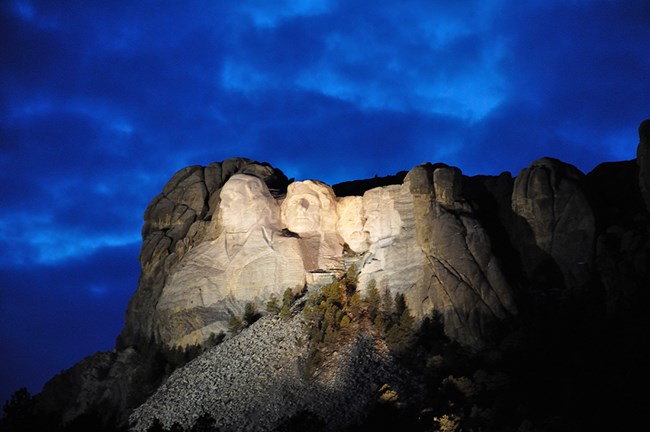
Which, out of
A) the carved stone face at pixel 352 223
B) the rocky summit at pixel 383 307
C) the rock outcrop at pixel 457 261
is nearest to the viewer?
the rocky summit at pixel 383 307

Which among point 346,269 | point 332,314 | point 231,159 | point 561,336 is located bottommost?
point 561,336

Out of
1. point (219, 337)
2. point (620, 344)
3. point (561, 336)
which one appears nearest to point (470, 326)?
point (561, 336)

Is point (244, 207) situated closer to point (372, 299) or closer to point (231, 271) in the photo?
point (231, 271)

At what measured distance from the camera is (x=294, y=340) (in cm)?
5228

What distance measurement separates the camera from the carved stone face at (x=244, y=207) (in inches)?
2453

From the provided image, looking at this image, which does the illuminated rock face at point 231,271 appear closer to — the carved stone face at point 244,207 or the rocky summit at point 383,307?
the carved stone face at point 244,207

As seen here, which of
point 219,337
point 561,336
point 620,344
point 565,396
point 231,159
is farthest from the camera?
point 231,159

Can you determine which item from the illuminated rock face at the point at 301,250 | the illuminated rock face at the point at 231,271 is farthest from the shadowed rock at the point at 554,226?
the illuminated rock face at the point at 231,271

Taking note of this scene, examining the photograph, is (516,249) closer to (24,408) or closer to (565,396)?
(565,396)

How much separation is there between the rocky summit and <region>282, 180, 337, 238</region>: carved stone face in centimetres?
12

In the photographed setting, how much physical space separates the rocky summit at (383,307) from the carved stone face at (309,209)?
0.12 metres

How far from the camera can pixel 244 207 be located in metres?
62.5

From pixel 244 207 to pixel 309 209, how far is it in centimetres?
516

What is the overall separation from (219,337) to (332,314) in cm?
992
